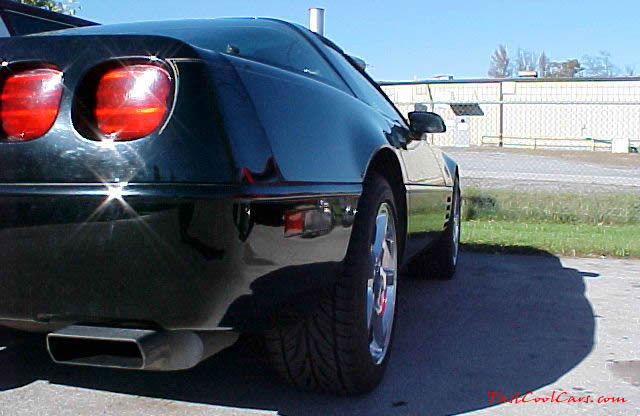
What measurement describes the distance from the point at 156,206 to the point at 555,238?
18.5 ft

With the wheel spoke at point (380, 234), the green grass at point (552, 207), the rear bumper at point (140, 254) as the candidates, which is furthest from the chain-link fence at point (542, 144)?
the rear bumper at point (140, 254)

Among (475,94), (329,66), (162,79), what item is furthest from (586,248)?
(475,94)

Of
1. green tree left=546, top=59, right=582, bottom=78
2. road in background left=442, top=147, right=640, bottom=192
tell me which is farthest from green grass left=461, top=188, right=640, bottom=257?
green tree left=546, top=59, right=582, bottom=78

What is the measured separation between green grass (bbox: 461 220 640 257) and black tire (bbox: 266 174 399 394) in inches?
158

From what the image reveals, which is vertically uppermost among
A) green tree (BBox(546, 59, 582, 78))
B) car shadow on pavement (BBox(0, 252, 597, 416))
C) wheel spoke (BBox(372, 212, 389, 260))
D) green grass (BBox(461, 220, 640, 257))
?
green tree (BBox(546, 59, 582, 78))

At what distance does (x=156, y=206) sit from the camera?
1735 mm

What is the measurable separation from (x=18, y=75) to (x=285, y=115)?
722 mm

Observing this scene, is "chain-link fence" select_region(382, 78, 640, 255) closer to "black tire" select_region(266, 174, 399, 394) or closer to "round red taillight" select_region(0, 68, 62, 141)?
"black tire" select_region(266, 174, 399, 394)

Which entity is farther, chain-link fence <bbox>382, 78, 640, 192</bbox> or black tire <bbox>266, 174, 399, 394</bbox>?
chain-link fence <bbox>382, 78, 640, 192</bbox>

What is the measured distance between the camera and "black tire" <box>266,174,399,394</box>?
2.33 m

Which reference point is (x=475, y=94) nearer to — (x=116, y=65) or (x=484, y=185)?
(x=484, y=185)

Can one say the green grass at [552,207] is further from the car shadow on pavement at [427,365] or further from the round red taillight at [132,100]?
the round red taillight at [132,100]

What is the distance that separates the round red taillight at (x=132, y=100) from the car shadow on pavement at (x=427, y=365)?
1.10 meters

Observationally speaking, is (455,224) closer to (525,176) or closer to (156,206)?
(156,206)
